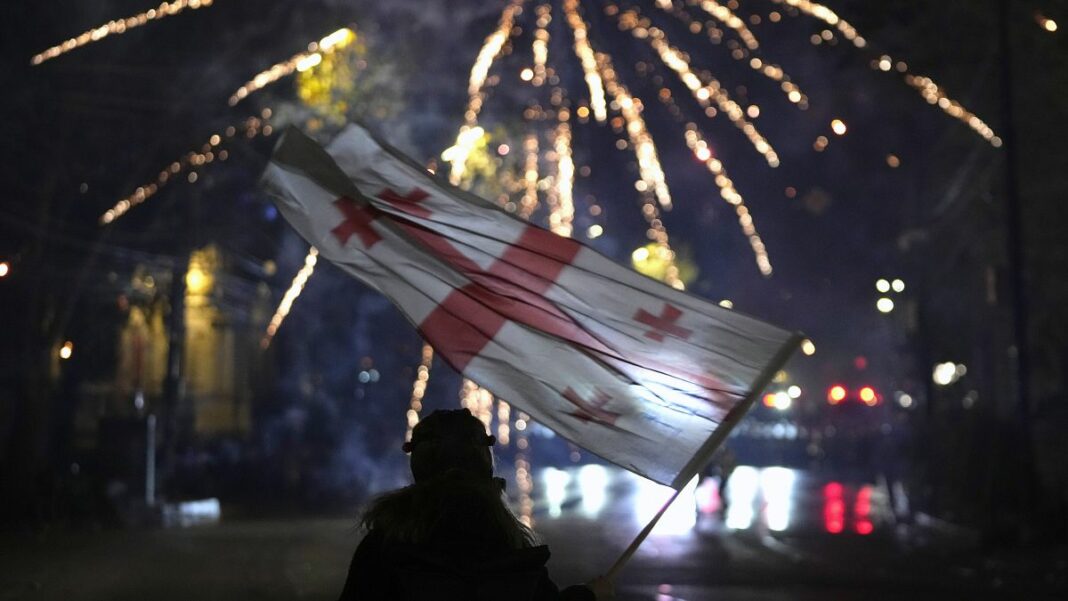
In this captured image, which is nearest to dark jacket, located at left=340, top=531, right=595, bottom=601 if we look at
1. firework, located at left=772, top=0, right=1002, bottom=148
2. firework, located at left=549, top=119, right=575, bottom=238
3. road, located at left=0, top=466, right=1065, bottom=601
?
road, located at left=0, top=466, right=1065, bottom=601

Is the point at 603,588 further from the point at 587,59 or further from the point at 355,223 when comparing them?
the point at 587,59

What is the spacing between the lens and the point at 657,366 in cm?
548

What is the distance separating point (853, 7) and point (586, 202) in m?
20.1

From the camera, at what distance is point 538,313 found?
5.71m

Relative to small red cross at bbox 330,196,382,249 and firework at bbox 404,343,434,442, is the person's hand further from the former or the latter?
firework at bbox 404,343,434,442

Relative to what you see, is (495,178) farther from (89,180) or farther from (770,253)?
(770,253)

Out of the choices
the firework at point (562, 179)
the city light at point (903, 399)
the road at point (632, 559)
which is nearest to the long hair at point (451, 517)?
the road at point (632, 559)

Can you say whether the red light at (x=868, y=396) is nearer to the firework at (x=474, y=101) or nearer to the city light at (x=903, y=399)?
the city light at (x=903, y=399)

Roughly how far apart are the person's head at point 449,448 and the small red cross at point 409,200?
1.89 m

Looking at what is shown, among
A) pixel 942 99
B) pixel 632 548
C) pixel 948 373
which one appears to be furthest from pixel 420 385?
pixel 632 548

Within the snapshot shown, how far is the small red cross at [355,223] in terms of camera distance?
5.76 metres

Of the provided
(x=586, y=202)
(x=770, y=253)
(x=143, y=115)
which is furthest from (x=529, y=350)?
(x=770, y=253)

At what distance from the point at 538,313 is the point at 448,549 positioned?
2.09 m

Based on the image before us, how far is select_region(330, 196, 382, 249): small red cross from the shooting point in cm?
576
